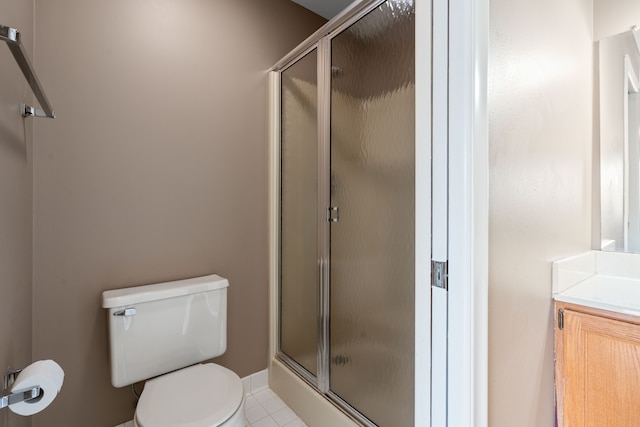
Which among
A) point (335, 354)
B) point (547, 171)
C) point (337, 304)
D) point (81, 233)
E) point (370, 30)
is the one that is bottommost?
point (335, 354)

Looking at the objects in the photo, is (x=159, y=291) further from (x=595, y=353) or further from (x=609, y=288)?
(x=609, y=288)

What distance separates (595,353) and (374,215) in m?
0.89

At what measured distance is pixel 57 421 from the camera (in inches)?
52.3

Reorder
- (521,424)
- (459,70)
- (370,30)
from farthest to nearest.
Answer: (370,30), (521,424), (459,70)

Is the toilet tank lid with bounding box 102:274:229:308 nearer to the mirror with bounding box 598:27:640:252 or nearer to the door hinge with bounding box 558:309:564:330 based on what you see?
the door hinge with bounding box 558:309:564:330

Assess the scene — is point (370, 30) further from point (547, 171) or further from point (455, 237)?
point (455, 237)

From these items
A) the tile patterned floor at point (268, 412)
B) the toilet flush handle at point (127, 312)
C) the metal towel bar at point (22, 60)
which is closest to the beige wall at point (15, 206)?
the metal towel bar at point (22, 60)

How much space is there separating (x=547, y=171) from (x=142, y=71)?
5.82 ft

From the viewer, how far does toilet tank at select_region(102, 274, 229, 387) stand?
4.25 feet

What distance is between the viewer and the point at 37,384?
2.51 ft

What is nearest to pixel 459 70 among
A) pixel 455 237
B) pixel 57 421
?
pixel 455 237

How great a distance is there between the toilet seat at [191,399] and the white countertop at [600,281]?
126 cm

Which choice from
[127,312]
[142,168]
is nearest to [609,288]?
[127,312]

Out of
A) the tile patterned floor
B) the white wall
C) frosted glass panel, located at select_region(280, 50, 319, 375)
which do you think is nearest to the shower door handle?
frosted glass panel, located at select_region(280, 50, 319, 375)
